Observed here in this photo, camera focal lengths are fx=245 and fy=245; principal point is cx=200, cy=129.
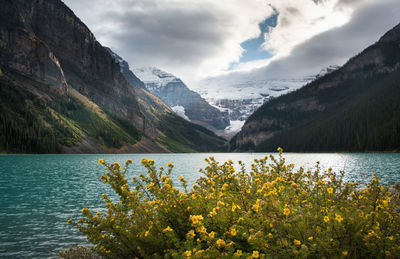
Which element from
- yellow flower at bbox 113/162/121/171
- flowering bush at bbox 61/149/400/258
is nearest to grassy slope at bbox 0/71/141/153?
yellow flower at bbox 113/162/121/171

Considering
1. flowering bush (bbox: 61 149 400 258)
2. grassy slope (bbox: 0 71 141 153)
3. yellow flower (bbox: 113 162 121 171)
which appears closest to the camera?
flowering bush (bbox: 61 149 400 258)

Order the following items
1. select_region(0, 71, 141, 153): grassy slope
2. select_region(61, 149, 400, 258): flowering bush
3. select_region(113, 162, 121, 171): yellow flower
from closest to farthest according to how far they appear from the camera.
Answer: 1. select_region(61, 149, 400, 258): flowering bush
2. select_region(113, 162, 121, 171): yellow flower
3. select_region(0, 71, 141, 153): grassy slope

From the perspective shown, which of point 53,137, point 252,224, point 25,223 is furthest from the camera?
point 53,137

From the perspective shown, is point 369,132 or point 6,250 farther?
point 369,132

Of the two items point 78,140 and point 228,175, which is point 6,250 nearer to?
point 228,175

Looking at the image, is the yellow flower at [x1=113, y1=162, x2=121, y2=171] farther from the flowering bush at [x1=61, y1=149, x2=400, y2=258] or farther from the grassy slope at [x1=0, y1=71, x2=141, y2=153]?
the grassy slope at [x1=0, y1=71, x2=141, y2=153]

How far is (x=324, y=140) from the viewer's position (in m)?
186

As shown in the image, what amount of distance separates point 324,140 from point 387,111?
44.1 m

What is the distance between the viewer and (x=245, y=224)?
229 inches

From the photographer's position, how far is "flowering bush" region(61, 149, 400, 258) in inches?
186

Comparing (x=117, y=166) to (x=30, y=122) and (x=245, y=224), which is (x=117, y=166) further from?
(x=30, y=122)

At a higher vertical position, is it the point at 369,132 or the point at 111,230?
the point at 369,132

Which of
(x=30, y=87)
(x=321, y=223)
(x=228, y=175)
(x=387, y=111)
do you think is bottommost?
(x=321, y=223)

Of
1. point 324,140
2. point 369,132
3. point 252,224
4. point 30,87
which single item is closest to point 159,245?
point 252,224
